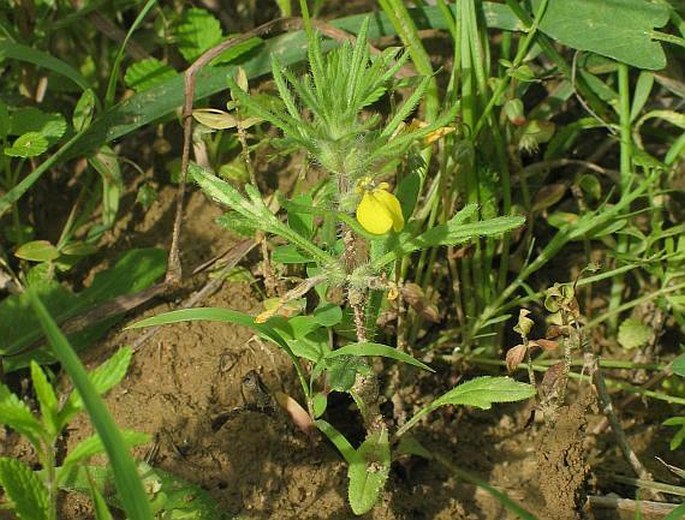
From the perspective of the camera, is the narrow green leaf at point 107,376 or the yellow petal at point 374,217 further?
the yellow petal at point 374,217

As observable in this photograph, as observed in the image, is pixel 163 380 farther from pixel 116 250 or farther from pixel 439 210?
pixel 439 210

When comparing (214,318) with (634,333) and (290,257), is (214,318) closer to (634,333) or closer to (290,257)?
(290,257)

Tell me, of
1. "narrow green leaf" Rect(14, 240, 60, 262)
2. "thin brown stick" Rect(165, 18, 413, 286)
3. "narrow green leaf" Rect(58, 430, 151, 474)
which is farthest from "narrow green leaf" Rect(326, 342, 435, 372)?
"narrow green leaf" Rect(14, 240, 60, 262)

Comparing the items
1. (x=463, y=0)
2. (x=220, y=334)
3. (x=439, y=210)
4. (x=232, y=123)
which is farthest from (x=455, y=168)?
(x=220, y=334)

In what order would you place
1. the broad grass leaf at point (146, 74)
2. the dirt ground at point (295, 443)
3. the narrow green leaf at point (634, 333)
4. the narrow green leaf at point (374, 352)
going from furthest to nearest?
the broad grass leaf at point (146, 74), the narrow green leaf at point (634, 333), the dirt ground at point (295, 443), the narrow green leaf at point (374, 352)

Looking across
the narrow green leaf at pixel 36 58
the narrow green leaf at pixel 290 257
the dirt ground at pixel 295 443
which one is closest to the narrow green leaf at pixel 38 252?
the dirt ground at pixel 295 443

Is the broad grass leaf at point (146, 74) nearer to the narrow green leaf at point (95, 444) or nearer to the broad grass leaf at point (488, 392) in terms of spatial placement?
the broad grass leaf at point (488, 392)

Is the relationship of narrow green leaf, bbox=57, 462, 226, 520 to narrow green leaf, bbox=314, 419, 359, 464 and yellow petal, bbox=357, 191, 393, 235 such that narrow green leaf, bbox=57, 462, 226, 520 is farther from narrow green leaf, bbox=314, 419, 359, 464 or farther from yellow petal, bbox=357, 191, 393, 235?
yellow petal, bbox=357, 191, 393, 235
